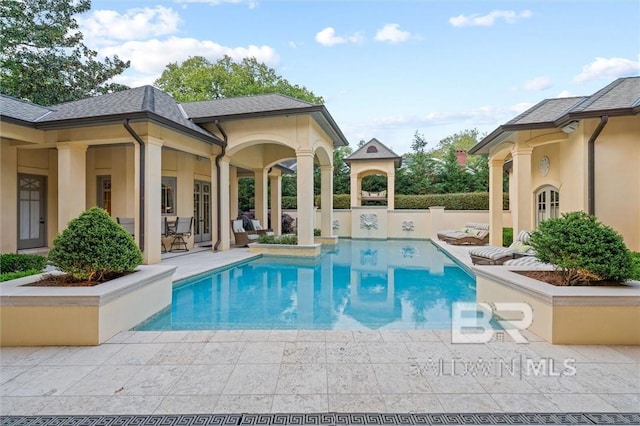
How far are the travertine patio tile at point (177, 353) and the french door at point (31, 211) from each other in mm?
10730

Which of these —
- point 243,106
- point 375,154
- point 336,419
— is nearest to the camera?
point 336,419

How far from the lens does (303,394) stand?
2.77 metres

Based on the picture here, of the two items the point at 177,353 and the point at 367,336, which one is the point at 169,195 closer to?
the point at 177,353

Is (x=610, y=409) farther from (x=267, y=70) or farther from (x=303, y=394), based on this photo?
(x=267, y=70)

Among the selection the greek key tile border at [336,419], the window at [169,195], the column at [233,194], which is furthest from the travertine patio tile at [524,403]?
the column at [233,194]

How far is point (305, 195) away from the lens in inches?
457

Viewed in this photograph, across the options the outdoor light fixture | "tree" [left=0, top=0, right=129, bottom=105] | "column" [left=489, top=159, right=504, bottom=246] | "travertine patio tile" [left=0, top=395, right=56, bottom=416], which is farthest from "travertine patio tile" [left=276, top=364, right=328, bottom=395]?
"tree" [left=0, top=0, right=129, bottom=105]

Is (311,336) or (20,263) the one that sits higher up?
(20,263)

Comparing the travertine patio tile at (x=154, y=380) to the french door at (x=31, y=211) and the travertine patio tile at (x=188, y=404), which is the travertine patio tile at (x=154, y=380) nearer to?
the travertine patio tile at (x=188, y=404)

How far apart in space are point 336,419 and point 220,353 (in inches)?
66.9

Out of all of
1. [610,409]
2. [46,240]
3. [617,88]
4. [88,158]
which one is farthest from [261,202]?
[610,409]

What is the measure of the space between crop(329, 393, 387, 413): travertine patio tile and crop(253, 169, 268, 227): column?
A: 566 inches

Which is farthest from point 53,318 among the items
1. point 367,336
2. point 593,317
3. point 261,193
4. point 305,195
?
point 261,193

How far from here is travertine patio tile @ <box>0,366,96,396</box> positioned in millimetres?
2822
